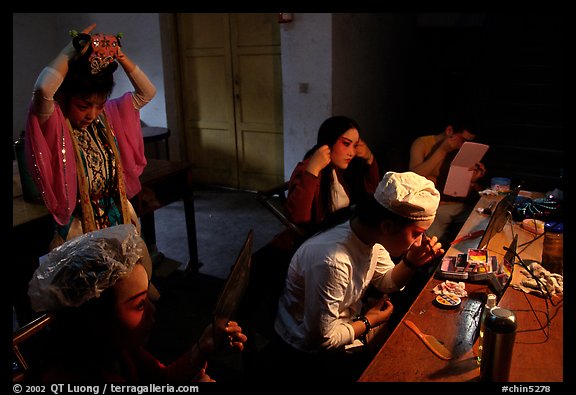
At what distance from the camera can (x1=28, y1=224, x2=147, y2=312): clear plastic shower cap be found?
1152 mm

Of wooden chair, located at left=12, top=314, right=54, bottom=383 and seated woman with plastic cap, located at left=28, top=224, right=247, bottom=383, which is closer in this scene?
seated woman with plastic cap, located at left=28, top=224, right=247, bottom=383

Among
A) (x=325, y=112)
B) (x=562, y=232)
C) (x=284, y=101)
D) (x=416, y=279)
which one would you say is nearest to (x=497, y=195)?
(x=416, y=279)

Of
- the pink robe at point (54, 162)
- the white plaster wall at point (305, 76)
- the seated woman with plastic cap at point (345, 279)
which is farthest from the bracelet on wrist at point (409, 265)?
the white plaster wall at point (305, 76)

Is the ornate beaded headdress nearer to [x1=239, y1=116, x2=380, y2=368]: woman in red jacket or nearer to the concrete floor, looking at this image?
[x1=239, y1=116, x2=380, y2=368]: woman in red jacket

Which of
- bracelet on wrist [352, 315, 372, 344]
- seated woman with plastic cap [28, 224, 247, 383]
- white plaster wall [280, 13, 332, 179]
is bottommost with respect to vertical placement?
bracelet on wrist [352, 315, 372, 344]

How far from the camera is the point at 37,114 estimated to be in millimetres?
2049

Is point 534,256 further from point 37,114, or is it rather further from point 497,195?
point 37,114

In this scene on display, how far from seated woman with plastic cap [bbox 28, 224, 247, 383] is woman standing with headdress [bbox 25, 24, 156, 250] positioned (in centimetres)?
104

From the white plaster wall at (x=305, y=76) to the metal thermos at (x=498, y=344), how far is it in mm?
3745

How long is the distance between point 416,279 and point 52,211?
76.9 inches

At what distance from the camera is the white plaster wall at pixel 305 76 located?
4711mm

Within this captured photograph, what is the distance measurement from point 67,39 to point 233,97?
7.82 feet

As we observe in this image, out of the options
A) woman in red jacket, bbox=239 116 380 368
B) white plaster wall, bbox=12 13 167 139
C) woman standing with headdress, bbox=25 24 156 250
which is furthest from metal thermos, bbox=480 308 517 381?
white plaster wall, bbox=12 13 167 139

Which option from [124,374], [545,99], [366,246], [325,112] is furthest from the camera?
[545,99]
